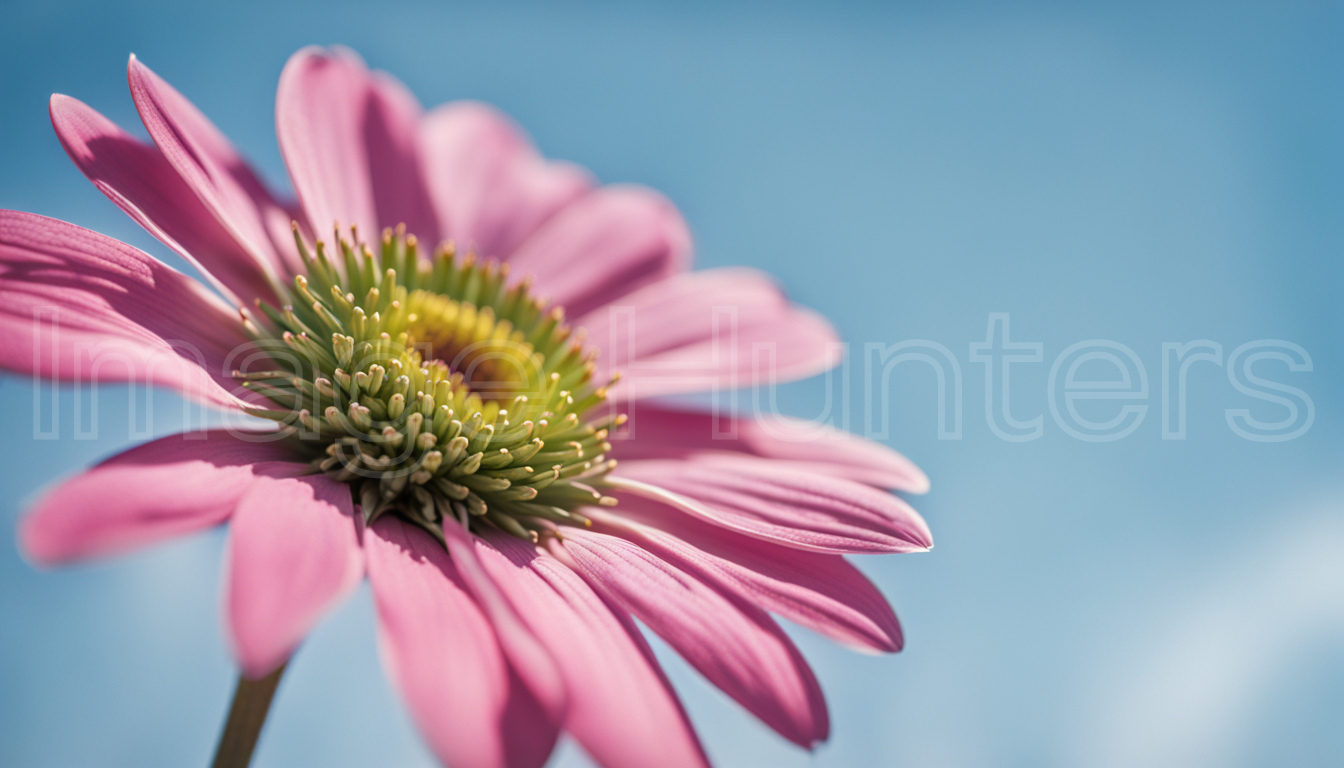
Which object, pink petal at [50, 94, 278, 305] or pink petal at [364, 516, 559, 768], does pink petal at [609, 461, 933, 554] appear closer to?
pink petal at [364, 516, 559, 768]

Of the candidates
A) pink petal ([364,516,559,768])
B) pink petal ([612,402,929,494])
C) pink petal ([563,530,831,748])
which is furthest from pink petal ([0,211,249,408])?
pink petal ([612,402,929,494])

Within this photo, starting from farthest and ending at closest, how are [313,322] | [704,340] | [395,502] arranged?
1. [704,340]
2. [313,322]
3. [395,502]

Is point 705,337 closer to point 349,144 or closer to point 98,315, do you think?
point 349,144

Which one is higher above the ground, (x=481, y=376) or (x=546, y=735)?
(x=481, y=376)

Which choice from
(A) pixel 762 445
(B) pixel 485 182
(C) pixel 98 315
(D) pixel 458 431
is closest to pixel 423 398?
(D) pixel 458 431

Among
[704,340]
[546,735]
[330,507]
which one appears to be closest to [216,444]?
[330,507]

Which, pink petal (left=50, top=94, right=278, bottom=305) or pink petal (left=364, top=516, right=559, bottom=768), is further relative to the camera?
pink petal (left=50, top=94, right=278, bottom=305)

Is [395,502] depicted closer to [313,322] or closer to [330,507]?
[330,507]
